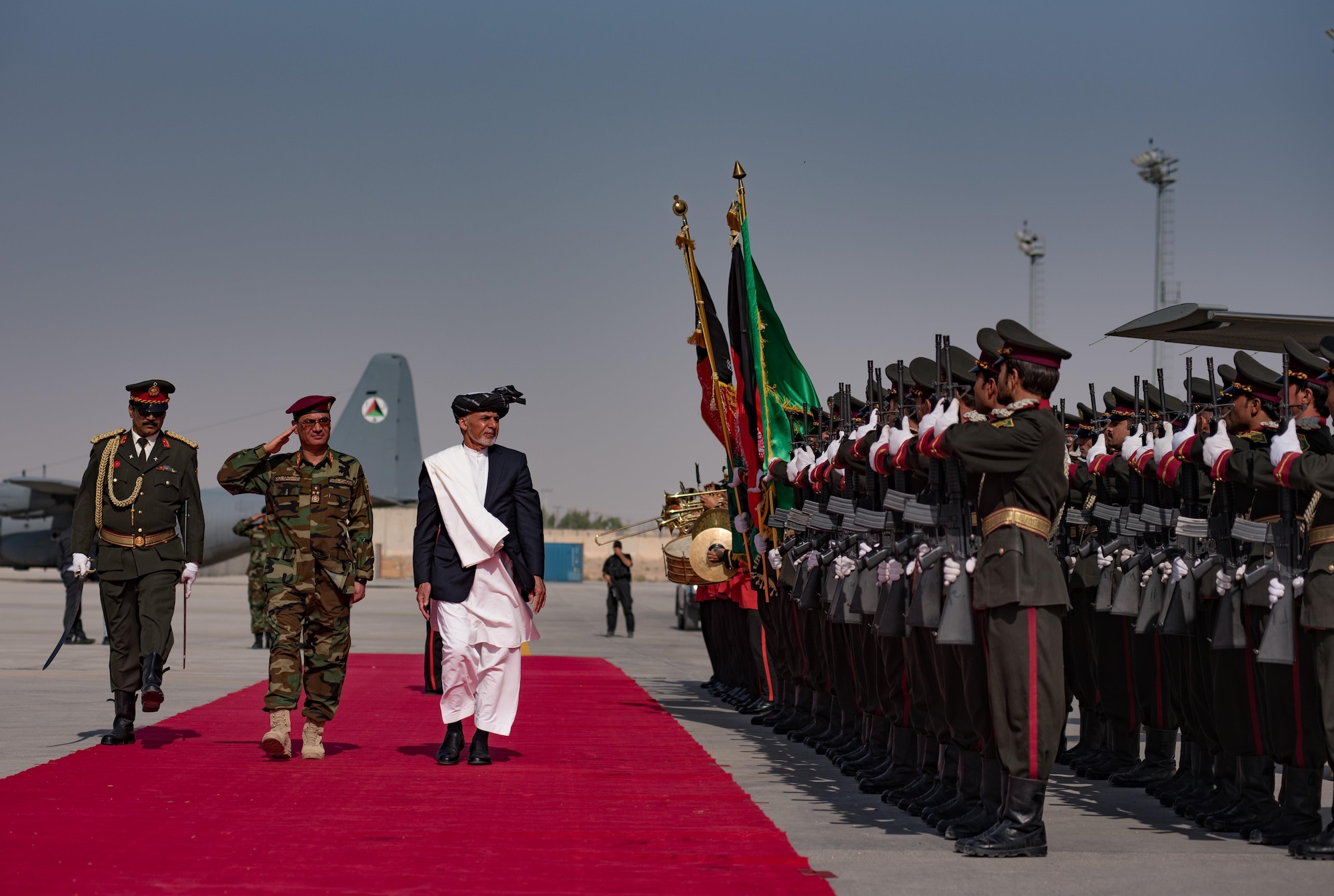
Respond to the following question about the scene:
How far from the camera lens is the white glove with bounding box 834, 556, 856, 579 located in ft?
22.7

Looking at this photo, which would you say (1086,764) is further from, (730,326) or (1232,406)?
(730,326)

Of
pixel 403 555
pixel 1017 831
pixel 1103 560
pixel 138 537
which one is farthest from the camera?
pixel 403 555

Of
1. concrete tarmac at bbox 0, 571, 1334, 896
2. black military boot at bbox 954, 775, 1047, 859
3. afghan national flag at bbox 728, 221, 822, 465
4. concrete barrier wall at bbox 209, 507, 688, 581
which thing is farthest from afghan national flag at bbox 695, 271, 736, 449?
concrete barrier wall at bbox 209, 507, 688, 581

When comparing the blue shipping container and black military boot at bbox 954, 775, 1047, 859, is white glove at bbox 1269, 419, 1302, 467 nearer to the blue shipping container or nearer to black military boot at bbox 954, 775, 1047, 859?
black military boot at bbox 954, 775, 1047, 859

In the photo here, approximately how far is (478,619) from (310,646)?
0.88 metres

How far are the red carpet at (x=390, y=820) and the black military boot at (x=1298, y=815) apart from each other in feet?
6.21

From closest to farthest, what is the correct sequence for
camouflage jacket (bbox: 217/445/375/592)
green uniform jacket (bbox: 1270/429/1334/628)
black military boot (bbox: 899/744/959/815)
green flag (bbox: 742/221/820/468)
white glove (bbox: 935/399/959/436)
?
1. green uniform jacket (bbox: 1270/429/1334/628)
2. white glove (bbox: 935/399/959/436)
3. black military boot (bbox: 899/744/959/815)
4. camouflage jacket (bbox: 217/445/375/592)
5. green flag (bbox: 742/221/820/468)

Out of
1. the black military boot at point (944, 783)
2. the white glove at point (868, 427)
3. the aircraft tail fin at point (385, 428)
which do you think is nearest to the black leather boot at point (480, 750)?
the black military boot at point (944, 783)

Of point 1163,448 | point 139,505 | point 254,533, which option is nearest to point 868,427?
point 1163,448

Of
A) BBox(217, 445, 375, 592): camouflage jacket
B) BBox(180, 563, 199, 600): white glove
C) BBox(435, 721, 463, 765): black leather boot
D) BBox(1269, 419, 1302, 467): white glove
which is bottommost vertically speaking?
BBox(435, 721, 463, 765): black leather boot

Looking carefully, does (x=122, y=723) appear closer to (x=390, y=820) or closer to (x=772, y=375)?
(x=390, y=820)

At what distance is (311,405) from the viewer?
739 cm

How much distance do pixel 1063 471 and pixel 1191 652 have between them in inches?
58.1

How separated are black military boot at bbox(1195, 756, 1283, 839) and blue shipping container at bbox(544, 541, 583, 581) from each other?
2187 inches
